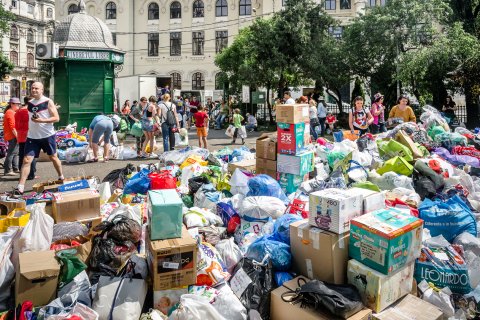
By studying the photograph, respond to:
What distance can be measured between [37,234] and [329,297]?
105 inches

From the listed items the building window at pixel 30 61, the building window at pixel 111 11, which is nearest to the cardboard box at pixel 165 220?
the building window at pixel 111 11

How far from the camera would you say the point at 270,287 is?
371 centimetres

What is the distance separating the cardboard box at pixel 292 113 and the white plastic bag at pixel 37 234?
3.30m

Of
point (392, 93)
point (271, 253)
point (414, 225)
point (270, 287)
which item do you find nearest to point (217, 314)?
point (270, 287)

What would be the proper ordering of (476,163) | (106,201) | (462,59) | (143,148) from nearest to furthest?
(106,201)
(476,163)
(143,148)
(462,59)

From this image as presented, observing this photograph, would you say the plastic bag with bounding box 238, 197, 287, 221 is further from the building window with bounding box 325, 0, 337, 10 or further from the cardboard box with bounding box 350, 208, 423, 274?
the building window with bounding box 325, 0, 337, 10

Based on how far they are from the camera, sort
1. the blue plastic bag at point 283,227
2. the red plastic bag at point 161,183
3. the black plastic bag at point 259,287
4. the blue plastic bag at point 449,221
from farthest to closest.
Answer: the red plastic bag at point 161,183 → the blue plastic bag at point 449,221 → the blue plastic bag at point 283,227 → the black plastic bag at point 259,287

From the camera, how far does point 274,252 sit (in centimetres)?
391

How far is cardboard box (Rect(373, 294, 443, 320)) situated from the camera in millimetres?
3367

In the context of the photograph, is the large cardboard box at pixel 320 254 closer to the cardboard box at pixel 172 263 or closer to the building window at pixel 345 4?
the cardboard box at pixel 172 263

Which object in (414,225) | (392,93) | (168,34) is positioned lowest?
(414,225)

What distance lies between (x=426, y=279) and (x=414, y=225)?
2.07ft

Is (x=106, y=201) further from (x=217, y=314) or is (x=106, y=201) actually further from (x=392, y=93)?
(x=392, y=93)

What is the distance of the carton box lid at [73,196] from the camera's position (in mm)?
4805
